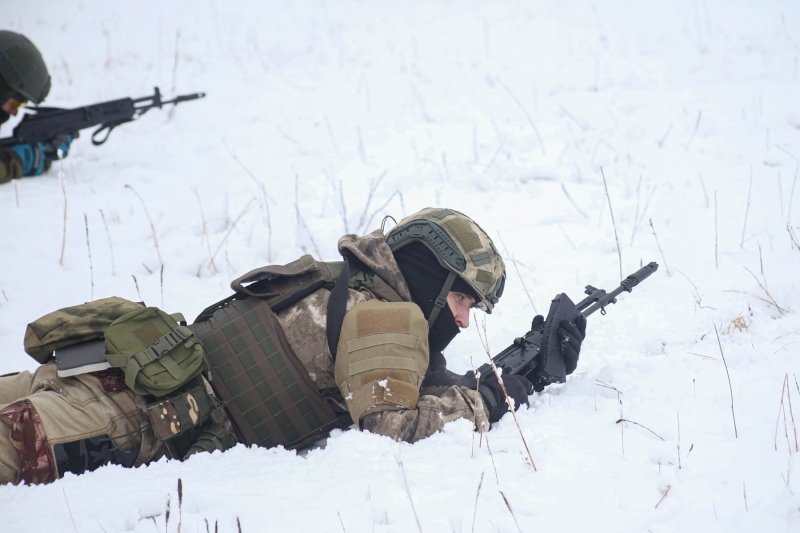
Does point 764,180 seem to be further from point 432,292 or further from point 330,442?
point 330,442

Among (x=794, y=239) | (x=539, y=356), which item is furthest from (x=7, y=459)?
(x=794, y=239)

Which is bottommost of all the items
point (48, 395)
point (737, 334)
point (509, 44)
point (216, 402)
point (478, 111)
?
point (737, 334)

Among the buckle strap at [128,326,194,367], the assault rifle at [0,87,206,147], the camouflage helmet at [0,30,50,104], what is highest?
the camouflage helmet at [0,30,50,104]

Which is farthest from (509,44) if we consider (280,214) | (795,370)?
(795,370)

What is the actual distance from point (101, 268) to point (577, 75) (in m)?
6.01

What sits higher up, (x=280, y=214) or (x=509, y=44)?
(x=509, y=44)

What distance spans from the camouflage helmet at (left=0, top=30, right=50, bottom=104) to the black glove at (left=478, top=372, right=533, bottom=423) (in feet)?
17.7

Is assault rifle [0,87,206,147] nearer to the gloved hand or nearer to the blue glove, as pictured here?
the blue glove

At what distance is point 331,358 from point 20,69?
5062mm

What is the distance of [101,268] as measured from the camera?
4.72 metres

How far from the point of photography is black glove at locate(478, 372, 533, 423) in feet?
9.57

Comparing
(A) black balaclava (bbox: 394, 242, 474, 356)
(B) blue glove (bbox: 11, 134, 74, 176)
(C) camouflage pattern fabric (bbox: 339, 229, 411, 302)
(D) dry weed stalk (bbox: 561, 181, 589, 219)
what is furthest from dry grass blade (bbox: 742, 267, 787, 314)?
(B) blue glove (bbox: 11, 134, 74, 176)

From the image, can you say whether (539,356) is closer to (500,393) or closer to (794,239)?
(500,393)

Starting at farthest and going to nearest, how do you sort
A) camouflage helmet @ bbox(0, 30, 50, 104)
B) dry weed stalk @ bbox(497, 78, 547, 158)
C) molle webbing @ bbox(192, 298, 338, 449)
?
dry weed stalk @ bbox(497, 78, 547, 158)
camouflage helmet @ bbox(0, 30, 50, 104)
molle webbing @ bbox(192, 298, 338, 449)
